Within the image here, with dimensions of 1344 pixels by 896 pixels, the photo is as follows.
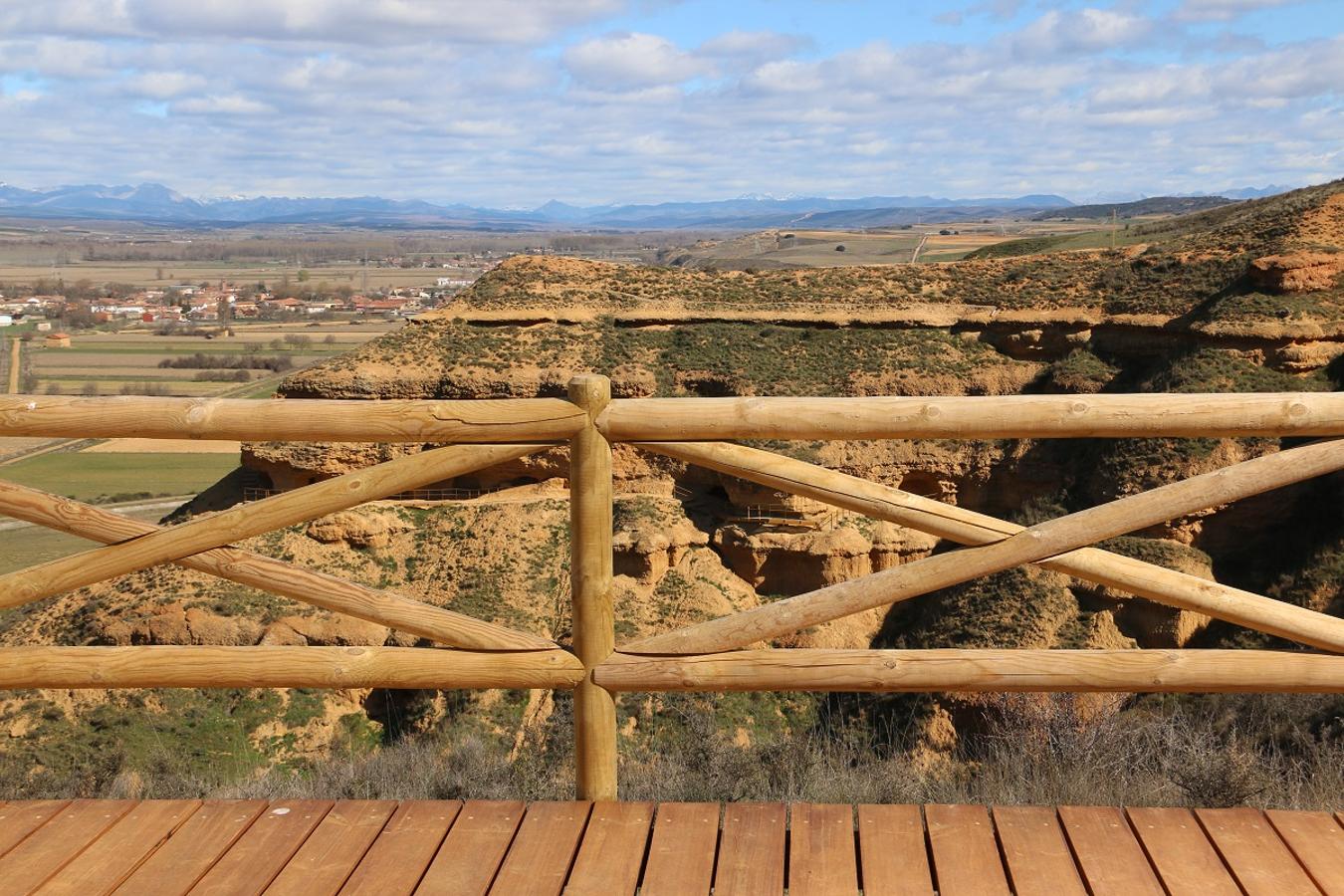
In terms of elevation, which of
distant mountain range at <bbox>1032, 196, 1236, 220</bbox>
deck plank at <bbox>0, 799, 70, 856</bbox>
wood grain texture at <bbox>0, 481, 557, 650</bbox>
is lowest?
deck plank at <bbox>0, 799, 70, 856</bbox>

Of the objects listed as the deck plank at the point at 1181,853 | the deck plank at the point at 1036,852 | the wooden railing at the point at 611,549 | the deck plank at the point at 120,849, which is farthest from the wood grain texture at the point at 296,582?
the deck plank at the point at 1181,853

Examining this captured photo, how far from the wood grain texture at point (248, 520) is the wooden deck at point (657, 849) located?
0.74 m

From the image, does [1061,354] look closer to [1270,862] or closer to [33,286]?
[1270,862]

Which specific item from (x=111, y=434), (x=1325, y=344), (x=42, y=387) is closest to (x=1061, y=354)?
(x=1325, y=344)

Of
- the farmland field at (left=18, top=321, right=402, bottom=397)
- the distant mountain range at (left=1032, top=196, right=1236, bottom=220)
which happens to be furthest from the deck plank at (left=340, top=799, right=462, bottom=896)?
the distant mountain range at (left=1032, top=196, right=1236, bottom=220)

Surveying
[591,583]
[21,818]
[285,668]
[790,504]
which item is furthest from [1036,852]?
[790,504]

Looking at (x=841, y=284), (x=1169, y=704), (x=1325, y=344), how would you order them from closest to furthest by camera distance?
(x=1169, y=704) < (x=1325, y=344) < (x=841, y=284)

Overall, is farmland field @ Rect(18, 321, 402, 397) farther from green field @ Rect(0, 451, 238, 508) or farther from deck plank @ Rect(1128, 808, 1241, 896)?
deck plank @ Rect(1128, 808, 1241, 896)

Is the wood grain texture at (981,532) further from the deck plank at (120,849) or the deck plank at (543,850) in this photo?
the deck plank at (120,849)

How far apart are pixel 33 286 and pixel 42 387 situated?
63.4 metres

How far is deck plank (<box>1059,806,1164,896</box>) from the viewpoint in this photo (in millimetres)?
3004

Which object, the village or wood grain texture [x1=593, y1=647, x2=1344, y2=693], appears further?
the village

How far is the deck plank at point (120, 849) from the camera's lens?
311 centimetres

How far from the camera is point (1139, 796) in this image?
13.8 ft
